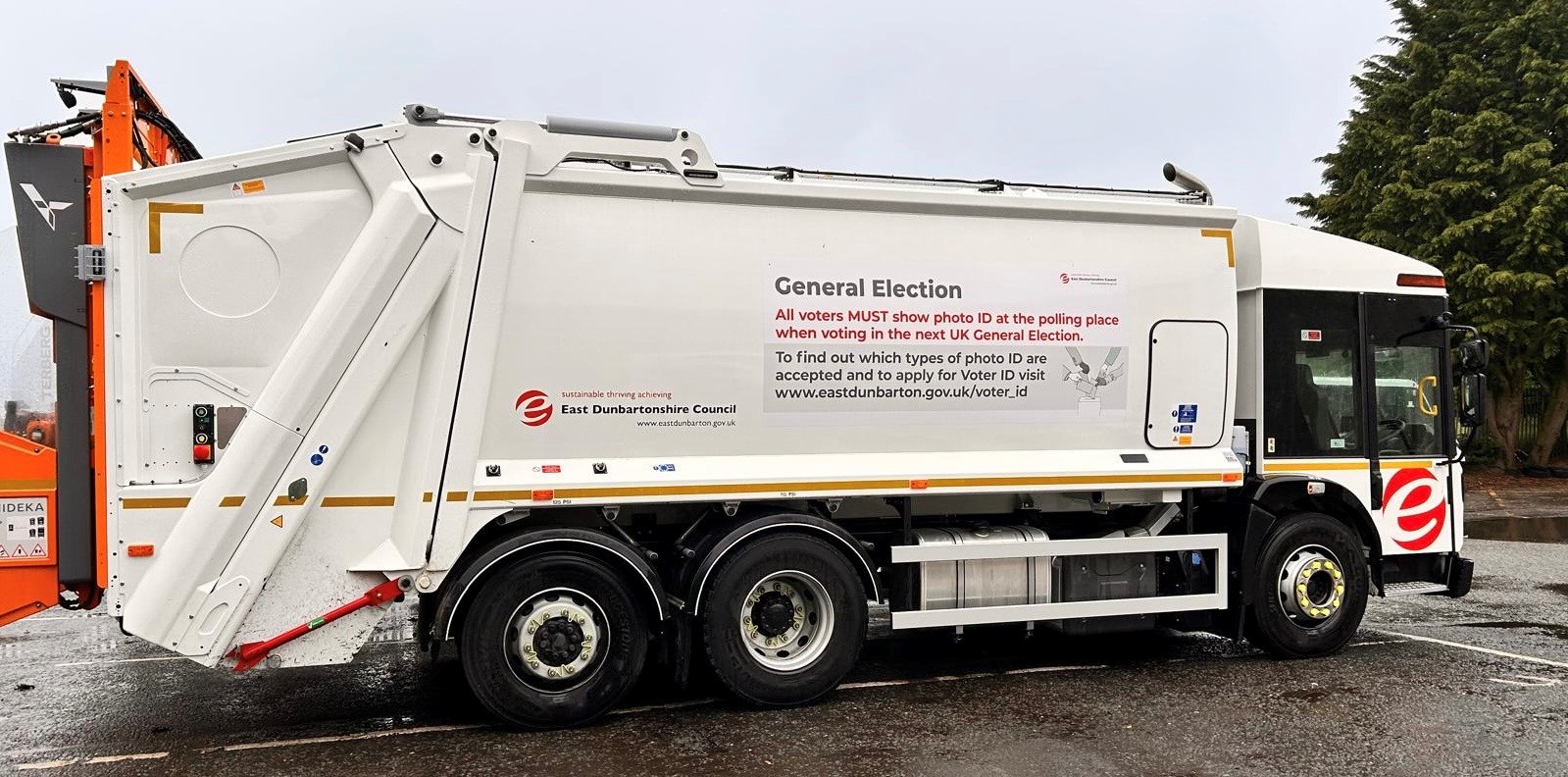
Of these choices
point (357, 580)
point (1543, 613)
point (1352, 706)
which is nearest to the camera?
point (357, 580)

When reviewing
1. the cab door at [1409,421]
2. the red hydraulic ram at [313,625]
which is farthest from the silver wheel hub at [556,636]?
the cab door at [1409,421]

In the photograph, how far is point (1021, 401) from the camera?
6.79 metres

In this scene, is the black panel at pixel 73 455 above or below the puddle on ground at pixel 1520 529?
above

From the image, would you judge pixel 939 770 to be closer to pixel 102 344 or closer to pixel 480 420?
pixel 480 420

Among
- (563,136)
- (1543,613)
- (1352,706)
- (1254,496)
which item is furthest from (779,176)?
(1543,613)

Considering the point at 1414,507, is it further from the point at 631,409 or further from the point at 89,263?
the point at 89,263

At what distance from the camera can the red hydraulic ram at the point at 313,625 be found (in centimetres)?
542

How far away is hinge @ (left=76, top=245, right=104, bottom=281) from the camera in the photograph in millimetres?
5191

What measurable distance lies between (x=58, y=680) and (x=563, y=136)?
4.65m

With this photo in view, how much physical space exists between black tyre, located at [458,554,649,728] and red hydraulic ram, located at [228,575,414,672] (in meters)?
0.37

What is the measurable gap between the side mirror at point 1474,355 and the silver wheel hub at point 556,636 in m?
5.75

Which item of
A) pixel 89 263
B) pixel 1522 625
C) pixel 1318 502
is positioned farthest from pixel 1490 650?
pixel 89 263

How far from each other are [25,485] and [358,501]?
4.74 feet

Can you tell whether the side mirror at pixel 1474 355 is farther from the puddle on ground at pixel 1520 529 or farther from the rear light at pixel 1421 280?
the puddle on ground at pixel 1520 529
